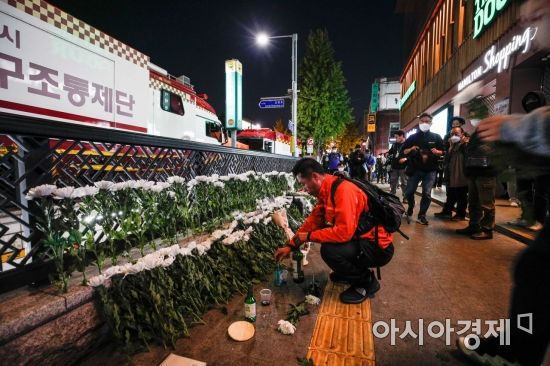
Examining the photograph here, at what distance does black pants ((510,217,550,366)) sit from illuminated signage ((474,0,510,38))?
401 inches

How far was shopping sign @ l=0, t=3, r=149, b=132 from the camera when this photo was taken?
133 inches

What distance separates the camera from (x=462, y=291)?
122 inches

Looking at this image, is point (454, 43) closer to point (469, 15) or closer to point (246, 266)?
point (469, 15)

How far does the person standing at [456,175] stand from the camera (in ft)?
19.7

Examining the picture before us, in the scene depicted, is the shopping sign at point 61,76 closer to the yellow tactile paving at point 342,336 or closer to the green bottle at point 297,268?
the green bottle at point 297,268

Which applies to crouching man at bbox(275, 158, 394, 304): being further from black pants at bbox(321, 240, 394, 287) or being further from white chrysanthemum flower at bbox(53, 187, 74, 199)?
white chrysanthemum flower at bbox(53, 187, 74, 199)

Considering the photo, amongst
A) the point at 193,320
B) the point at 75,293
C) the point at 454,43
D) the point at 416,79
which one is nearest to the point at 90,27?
the point at 75,293

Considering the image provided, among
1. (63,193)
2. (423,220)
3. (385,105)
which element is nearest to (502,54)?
(423,220)

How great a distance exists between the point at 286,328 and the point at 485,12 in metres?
12.1

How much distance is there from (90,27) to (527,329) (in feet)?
19.5

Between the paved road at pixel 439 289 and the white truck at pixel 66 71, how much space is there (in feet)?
15.5

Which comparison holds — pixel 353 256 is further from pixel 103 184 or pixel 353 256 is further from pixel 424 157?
pixel 424 157

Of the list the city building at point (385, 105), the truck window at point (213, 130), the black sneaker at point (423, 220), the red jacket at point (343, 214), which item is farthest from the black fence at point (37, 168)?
the city building at point (385, 105)

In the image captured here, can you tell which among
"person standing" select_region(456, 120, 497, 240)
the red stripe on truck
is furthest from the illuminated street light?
"person standing" select_region(456, 120, 497, 240)
